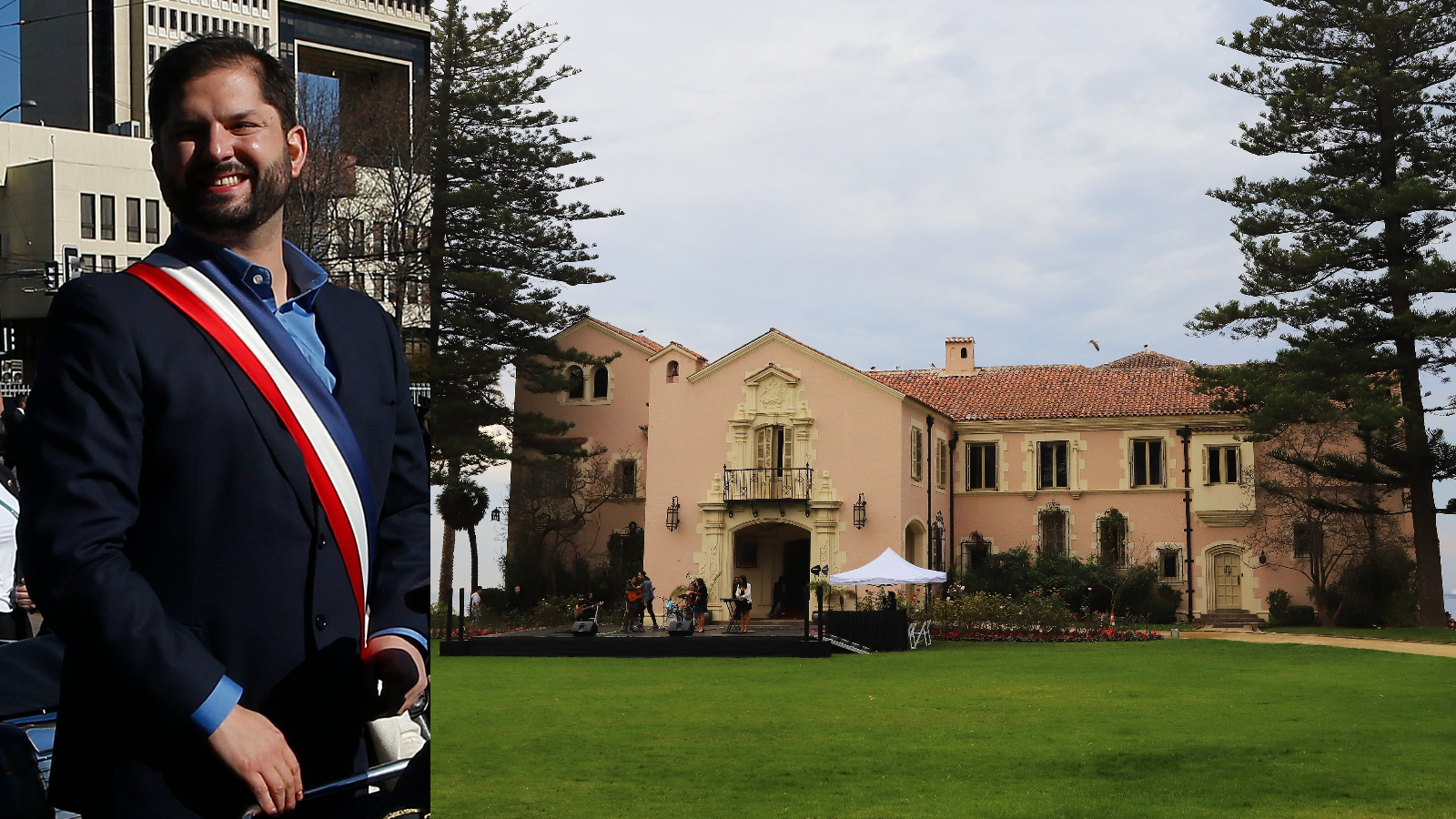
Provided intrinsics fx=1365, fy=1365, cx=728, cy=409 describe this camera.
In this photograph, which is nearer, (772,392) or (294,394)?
(294,394)

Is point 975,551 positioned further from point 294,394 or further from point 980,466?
point 294,394

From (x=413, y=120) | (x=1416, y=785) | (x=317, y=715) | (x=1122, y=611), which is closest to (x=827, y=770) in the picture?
(x=1416, y=785)

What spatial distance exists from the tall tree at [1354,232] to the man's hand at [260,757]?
52.3 feet

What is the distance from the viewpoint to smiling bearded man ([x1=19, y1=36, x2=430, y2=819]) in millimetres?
1119

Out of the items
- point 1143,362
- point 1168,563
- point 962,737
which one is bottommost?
point 962,737

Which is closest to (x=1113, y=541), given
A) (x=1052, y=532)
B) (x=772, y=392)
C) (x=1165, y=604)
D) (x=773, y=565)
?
(x=1052, y=532)

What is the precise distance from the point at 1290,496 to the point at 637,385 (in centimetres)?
803

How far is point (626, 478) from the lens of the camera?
44.4 ft

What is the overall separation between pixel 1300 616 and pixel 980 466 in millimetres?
3993

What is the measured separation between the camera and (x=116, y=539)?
1.12 m

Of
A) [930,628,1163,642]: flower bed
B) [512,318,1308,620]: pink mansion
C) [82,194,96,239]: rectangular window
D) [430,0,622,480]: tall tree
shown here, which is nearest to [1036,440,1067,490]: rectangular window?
[512,318,1308,620]: pink mansion

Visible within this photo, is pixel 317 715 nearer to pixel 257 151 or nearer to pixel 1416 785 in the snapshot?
pixel 257 151

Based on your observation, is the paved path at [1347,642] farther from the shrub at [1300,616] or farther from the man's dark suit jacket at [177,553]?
the man's dark suit jacket at [177,553]

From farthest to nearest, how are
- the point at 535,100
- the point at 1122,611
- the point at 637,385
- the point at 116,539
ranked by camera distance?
the point at 1122,611 < the point at 637,385 < the point at 535,100 < the point at 116,539
